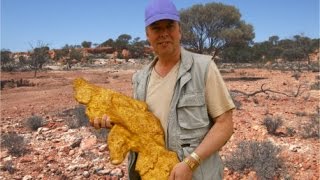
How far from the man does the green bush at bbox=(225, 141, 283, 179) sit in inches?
110

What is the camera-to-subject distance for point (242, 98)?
1145cm

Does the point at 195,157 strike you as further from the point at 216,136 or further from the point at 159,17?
the point at 159,17

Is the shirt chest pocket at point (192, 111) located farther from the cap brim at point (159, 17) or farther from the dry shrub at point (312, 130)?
the dry shrub at point (312, 130)

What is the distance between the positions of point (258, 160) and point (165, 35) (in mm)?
3350

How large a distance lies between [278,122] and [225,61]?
34568 millimetres

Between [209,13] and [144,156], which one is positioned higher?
[209,13]

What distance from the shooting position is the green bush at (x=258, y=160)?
4699 millimetres

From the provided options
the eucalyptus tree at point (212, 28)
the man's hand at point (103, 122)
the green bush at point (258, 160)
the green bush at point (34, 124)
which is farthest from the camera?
the eucalyptus tree at point (212, 28)

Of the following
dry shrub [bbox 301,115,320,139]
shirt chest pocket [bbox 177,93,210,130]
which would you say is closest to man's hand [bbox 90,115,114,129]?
shirt chest pocket [bbox 177,93,210,130]

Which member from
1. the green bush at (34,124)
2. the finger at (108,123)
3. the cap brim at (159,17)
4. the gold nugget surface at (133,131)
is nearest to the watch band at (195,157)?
the gold nugget surface at (133,131)

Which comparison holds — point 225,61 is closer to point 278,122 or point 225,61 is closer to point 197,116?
point 278,122

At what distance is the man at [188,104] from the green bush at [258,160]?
2.79m

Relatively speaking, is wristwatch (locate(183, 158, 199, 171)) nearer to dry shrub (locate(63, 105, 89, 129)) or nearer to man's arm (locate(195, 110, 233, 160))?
man's arm (locate(195, 110, 233, 160))

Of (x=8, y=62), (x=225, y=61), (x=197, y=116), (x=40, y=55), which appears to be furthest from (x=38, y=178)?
(x=225, y=61)
